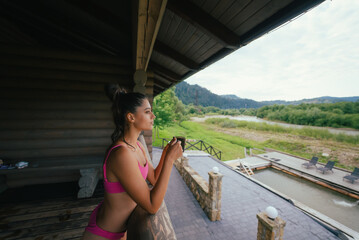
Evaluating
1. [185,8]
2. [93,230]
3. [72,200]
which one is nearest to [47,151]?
[72,200]

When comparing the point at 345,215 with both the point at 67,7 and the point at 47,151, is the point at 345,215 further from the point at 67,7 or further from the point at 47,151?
the point at 67,7

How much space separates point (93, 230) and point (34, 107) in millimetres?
3966

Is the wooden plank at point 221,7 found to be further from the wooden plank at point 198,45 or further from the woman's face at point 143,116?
the woman's face at point 143,116

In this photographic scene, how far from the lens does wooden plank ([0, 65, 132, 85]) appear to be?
10.4 feet

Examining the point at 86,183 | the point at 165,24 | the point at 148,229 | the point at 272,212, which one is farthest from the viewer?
the point at 86,183

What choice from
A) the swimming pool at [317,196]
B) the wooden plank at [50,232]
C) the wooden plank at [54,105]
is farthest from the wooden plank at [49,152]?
the swimming pool at [317,196]

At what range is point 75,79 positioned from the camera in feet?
11.5

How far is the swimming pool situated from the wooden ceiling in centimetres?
1187

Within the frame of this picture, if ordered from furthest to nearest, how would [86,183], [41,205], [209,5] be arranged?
[86,183]
[41,205]
[209,5]

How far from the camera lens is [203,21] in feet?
5.95

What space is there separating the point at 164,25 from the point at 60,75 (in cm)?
303

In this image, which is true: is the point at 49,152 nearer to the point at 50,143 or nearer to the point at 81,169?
the point at 50,143

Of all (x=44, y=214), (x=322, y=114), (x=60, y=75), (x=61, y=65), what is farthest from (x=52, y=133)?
(x=322, y=114)

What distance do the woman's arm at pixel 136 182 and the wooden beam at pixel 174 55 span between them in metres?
2.78
